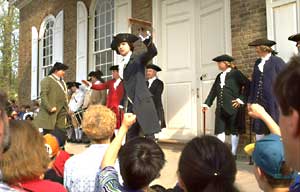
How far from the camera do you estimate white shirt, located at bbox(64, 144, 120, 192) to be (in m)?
2.80

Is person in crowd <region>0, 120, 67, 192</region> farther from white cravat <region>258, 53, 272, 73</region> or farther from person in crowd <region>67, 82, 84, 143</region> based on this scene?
person in crowd <region>67, 82, 84, 143</region>

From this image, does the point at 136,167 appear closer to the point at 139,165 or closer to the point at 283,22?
the point at 139,165

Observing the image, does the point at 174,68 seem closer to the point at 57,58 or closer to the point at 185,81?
the point at 185,81

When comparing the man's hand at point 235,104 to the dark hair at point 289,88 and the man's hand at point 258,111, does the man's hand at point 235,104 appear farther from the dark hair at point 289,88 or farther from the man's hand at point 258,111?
the dark hair at point 289,88

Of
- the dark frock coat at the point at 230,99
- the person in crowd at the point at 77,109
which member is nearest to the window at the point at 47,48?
the person in crowd at the point at 77,109

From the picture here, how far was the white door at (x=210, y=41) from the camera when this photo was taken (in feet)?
26.3

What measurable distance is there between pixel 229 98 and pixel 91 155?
183 inches

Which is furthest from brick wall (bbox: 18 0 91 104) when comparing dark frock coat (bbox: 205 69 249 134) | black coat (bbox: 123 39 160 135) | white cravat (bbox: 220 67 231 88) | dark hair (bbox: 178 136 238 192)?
dark hair (bbox: 178 136 238 192)

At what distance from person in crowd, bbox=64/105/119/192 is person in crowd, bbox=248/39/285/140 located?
382 cm

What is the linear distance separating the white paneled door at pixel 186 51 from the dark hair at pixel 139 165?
591 cm

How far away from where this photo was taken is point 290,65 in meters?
1.18

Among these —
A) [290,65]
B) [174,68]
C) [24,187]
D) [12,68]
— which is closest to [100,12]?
[174,68]

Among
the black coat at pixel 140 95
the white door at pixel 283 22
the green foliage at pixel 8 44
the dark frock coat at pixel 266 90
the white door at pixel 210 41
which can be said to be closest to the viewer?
the black coat at pixel 140 95

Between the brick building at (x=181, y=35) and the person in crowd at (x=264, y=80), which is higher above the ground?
the brick building at (x=181, y=35)
